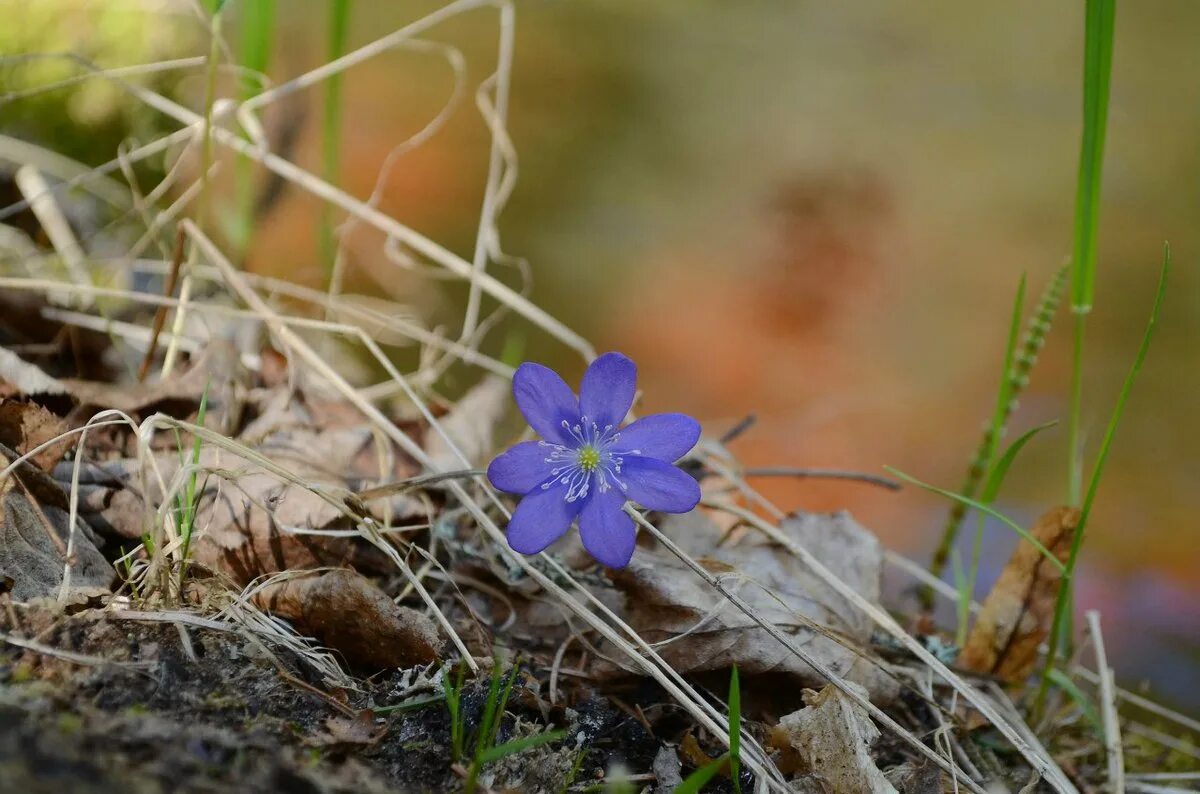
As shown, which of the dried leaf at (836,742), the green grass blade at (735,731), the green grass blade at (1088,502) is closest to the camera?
the green grass blade at (735,731)

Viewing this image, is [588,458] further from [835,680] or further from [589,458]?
[835,680]

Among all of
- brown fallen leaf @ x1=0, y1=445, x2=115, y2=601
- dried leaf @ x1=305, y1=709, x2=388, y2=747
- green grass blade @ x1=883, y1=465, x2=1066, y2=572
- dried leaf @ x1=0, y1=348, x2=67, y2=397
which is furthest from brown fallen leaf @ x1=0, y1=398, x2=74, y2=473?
green grass blade @ x1=883, y1=465, x2=1066, y2=572

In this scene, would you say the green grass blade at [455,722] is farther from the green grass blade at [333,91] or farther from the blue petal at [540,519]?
the green grass blade at [333,91]

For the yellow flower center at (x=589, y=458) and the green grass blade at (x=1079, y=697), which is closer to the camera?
the yellow flower center at (x=589, y=458)

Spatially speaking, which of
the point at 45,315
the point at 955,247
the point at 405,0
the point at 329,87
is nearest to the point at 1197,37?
the point at 955,247

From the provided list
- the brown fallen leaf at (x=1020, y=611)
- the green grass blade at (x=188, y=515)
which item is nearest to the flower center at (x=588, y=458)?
the green grass blade at (x=188, y=515)

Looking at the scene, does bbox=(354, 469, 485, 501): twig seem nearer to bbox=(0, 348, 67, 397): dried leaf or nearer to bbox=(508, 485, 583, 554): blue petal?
bbox=(508, 485, 583, 554): blue petal

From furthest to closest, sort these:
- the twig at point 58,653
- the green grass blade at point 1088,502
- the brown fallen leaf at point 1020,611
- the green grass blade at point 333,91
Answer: the green grass blade at point 333,91 → the brown fallen leaf at point 1020,611 → the green grass blade at point 1088,502 → the twig at point 58,653
